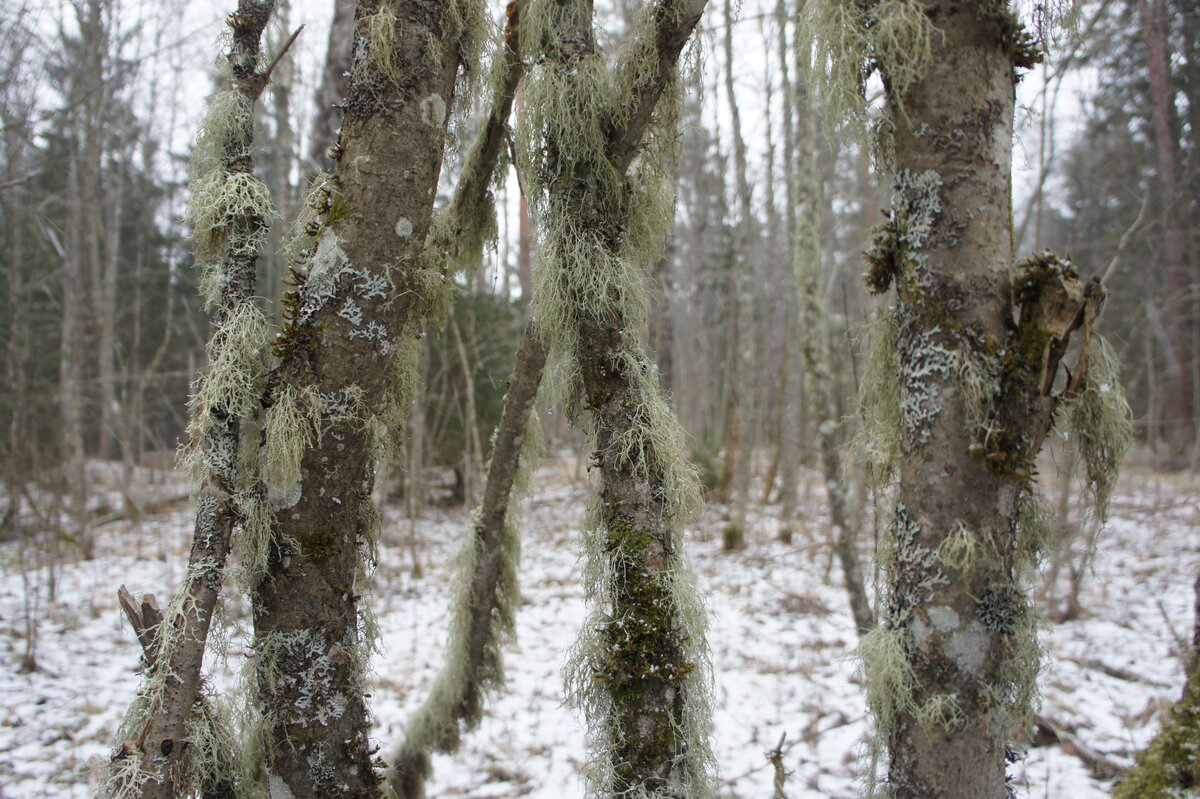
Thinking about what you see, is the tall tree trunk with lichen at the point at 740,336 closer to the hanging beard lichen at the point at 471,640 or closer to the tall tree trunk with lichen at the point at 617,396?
the hanging beard lichen at the point at 471,640

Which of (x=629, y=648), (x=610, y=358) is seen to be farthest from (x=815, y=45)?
(x=629, y=648)

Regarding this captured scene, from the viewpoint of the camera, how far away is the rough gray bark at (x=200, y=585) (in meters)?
1.50

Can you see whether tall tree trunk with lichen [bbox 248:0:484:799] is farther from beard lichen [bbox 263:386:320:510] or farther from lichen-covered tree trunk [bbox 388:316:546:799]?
lichen-covered tree trunk [bbox 388:316:546:799]

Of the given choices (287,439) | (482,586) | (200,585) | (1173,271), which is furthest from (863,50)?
(1173,271)

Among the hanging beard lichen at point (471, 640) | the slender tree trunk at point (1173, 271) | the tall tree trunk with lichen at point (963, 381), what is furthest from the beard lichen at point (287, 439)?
the slender tree trunk at point (1173, 271)

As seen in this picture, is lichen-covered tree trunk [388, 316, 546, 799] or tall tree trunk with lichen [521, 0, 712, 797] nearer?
tall tree trunk with lichen [521, 0, 712, 797]

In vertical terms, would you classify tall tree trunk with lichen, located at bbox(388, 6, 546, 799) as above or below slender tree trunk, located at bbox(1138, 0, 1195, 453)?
below

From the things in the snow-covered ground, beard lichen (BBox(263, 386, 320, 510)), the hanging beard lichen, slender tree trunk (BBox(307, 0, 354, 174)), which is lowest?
the snow-covered ground

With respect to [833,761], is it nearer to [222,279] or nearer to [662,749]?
[662,749]

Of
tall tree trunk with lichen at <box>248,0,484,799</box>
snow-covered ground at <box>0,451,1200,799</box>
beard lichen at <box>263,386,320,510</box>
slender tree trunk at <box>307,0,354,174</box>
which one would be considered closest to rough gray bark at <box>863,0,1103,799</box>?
snow-covered ground at <box>0,451,1200,799</box>

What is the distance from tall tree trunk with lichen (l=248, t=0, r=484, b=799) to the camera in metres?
1.65

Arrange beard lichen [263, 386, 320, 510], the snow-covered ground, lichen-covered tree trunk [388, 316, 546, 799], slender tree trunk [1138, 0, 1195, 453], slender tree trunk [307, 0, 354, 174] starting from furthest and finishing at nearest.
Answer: slender tree trunk [1138, 0, 1195, 453], slender tree trunk [307, 0, 354, 174], the snow-covered ground, lichen-covered tree trunk [388, 316, 546, 799], beard lichen [263, 386, 320, 510]

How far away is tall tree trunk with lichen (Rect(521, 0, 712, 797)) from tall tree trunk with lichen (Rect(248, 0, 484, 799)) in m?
0.35

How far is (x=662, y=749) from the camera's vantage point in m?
1.60
